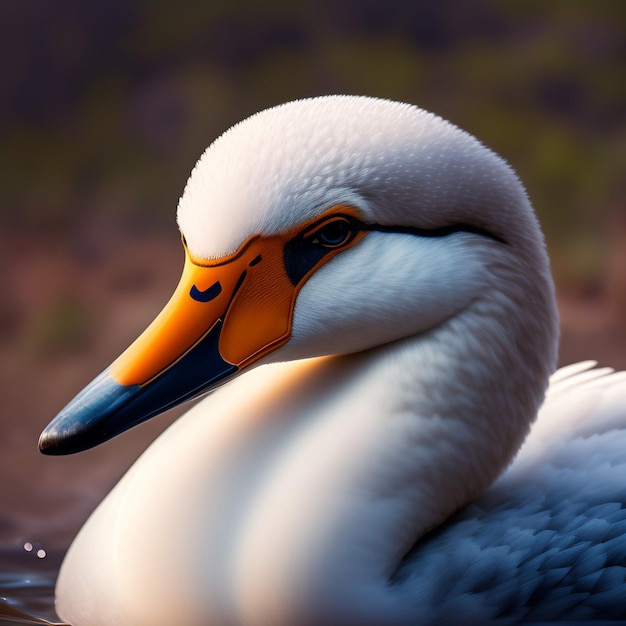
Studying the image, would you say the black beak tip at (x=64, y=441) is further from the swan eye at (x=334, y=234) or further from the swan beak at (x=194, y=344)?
the swan eye at (x=334, y=234)

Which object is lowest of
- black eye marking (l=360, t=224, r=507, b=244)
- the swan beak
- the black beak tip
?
the black beak tip

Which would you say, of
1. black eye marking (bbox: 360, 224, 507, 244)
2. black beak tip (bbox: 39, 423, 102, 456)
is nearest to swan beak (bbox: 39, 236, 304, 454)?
black beak tip (bbox: 39, 423, 102, 456)

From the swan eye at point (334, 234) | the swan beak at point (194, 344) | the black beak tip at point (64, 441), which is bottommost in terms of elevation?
the black beak tip at point (64, 441)

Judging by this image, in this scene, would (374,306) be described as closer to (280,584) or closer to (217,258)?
(217,258)

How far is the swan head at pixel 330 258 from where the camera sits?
1384mm

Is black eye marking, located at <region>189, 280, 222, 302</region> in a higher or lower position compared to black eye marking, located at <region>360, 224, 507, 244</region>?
lower

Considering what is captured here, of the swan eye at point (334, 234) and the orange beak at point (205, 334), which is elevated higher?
the swan eye at point (334, 234)

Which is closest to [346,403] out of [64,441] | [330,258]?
[330,258]

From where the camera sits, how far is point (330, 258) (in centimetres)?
143

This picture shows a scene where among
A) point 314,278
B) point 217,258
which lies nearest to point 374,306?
point 314,278

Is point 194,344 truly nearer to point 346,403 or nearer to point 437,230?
point 346,403

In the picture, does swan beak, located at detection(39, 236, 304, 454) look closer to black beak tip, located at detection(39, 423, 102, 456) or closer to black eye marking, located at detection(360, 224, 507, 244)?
black beak tip, located at detection(39, 423, 102, 456)

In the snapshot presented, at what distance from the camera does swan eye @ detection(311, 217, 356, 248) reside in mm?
1421

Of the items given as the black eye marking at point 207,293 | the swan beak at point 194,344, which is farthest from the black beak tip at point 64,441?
the black eye marking at point 207,293
